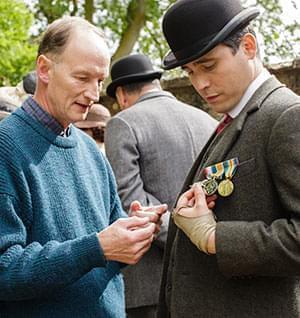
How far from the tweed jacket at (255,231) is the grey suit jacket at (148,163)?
131 cm

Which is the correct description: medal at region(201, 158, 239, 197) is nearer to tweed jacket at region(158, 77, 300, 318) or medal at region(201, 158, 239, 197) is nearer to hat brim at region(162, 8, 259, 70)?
tweed jacket at region(158, 77, 300, 318)

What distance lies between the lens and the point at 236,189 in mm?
2281

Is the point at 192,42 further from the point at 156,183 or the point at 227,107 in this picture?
the point at 156,183

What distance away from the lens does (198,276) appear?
2.36 meters

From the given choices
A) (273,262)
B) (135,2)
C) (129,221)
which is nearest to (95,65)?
(129,221)

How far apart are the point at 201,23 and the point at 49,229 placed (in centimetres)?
83

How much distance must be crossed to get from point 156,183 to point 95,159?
1180 mm

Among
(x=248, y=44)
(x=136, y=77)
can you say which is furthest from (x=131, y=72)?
(x=248, y=44)

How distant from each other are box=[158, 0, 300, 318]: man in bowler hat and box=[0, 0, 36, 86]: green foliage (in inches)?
246

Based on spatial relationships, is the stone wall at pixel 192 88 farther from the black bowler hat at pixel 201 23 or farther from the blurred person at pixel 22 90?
the black bowler hat at pixel 201 23

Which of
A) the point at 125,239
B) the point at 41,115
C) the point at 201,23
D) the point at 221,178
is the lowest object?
the point at 125,239

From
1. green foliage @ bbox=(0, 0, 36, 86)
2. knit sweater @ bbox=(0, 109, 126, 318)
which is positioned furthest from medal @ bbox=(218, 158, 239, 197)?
green foliage @ bbox=(0, 0, 36, 86)

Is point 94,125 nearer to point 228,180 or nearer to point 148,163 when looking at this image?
point 148,163

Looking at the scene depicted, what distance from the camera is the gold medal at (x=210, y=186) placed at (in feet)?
7.59
